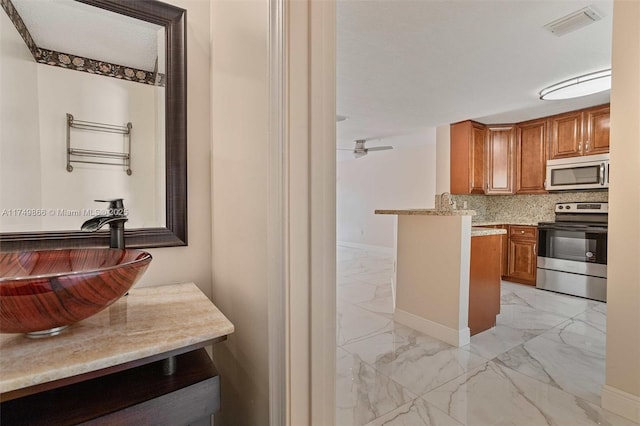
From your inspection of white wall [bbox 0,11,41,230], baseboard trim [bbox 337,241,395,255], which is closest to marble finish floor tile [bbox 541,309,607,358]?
white wall [bbox 0,11,41,230]

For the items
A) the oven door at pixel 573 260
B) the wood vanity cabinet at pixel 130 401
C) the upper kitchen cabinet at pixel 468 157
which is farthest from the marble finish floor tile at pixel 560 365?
the upper kitchen cabinet at pixel 468 157

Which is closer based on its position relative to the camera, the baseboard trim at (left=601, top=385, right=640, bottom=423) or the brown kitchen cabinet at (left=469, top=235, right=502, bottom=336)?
the baseboard trim at (left=601, top=385, right=640, bottom=423)

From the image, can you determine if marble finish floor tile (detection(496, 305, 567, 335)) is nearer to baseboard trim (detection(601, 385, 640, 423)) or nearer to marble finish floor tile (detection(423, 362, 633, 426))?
marble finish floor tile (detection(423, 362, 633, 426))

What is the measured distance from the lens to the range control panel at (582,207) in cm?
367

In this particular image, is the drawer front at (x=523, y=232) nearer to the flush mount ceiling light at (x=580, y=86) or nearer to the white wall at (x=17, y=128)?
the flush mount ceiling light at (x=580, y=86)

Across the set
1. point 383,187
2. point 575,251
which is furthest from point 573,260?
point 383,187

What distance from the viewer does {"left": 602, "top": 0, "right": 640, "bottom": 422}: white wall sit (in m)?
1.49

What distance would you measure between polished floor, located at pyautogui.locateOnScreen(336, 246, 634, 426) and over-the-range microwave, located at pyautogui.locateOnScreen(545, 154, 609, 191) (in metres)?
1.44

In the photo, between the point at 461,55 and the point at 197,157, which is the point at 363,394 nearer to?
the point at 197,157

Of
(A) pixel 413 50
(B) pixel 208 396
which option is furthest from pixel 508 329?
(B) pixel 208 396

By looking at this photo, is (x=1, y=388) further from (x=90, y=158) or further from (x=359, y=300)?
(x=359, y=300)

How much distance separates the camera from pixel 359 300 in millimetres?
3629

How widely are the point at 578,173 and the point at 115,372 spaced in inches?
187

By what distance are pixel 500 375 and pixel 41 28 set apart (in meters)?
2.81
